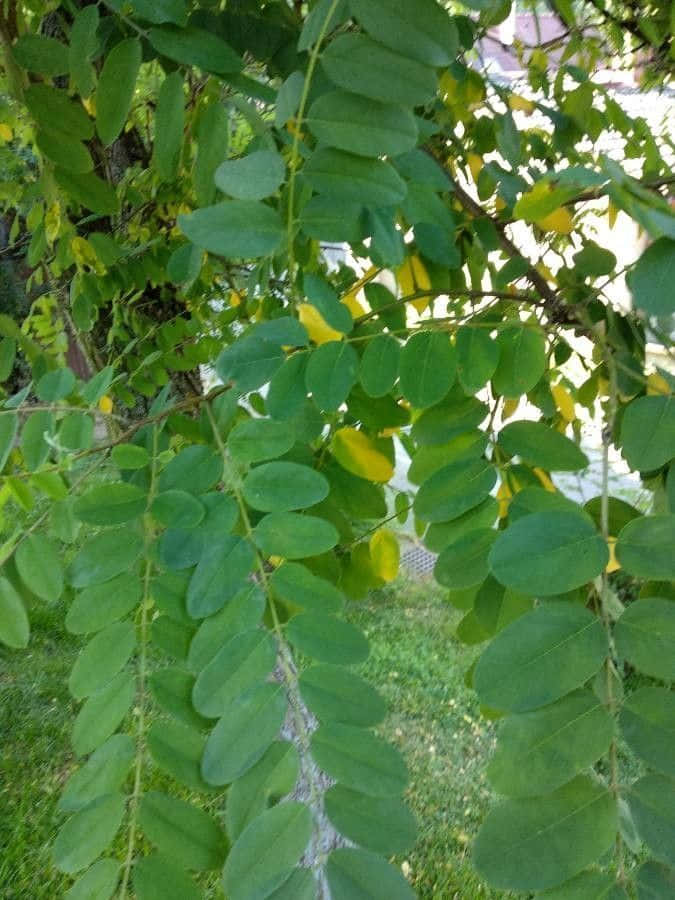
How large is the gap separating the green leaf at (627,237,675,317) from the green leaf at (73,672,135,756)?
0.31 metres

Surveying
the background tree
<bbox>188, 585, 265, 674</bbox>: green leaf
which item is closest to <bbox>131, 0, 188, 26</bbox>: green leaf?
the background tree

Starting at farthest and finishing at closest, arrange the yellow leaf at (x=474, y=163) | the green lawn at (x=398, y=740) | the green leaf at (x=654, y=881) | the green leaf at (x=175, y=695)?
1. the green lawn at (x=398, y=740)
2. the yellow leaf at (x=474, y=163)
3. the green leaf at (x=175, y=695)
4. the green leaf at (x=654, y=881)

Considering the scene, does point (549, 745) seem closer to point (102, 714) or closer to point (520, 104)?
point (102, 714)

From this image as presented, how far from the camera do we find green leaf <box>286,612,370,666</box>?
376 millimetres

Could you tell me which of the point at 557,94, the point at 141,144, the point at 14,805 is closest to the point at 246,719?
the point at 557,94

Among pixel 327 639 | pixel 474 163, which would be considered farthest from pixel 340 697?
pixel 474 163

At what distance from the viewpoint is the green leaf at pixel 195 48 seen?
0.45m

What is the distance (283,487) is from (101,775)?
0.17m

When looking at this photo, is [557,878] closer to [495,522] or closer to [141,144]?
[495,522]

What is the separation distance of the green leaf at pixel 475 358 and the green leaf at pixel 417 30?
0.46ft

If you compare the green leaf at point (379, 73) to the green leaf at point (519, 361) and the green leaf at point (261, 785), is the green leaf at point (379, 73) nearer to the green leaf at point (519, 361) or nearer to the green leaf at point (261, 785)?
the green leaf at point (519, 361)

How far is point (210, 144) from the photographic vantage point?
0.50 m

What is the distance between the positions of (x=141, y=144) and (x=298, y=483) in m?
0.88

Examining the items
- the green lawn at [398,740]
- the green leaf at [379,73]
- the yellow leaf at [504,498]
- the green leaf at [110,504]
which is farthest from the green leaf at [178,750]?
the green lawn at [398,740]
